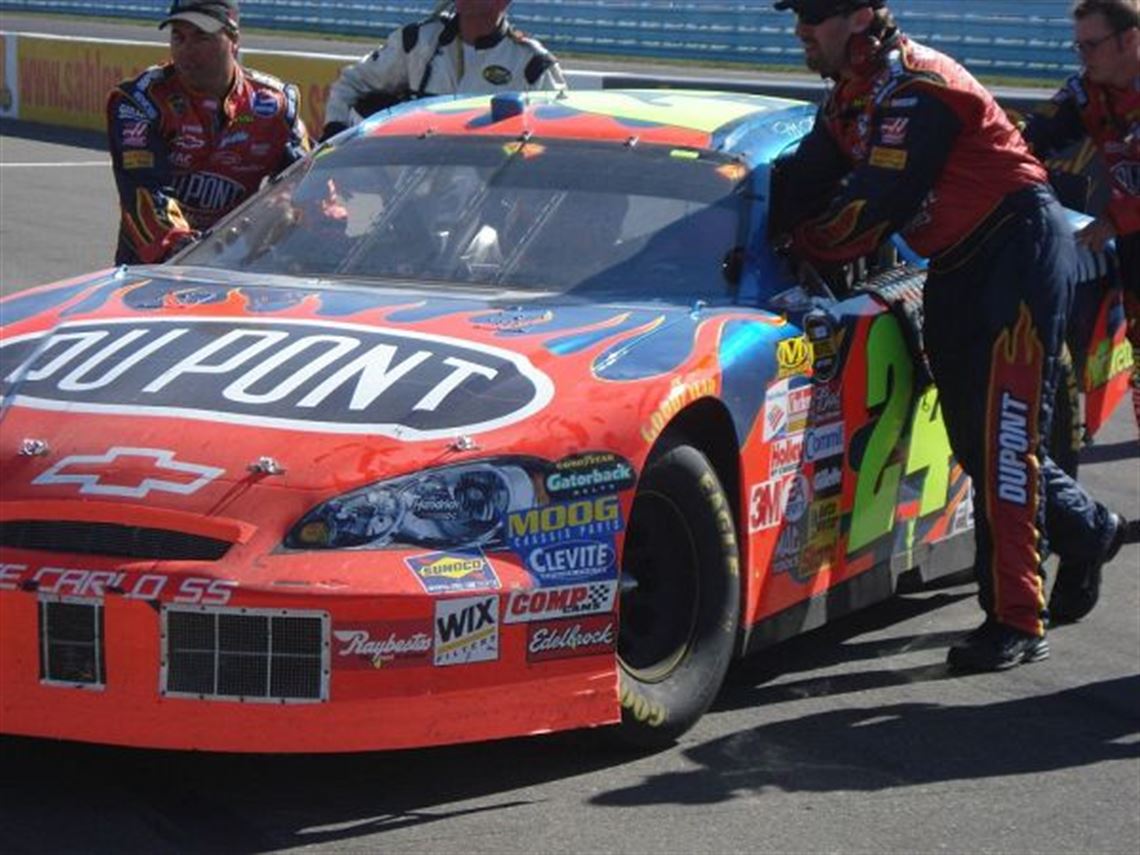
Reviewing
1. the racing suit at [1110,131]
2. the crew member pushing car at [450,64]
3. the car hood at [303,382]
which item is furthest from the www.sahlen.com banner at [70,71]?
the car hood at [303,382]

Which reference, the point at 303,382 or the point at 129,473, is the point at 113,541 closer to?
the point at 129,473

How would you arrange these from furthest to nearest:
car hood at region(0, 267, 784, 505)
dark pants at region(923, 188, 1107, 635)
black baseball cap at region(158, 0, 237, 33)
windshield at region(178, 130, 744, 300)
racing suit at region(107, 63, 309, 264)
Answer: racing suit at region(107, 63, 309, 264) < black baseball cap at region(158, 0, 237, 33) < dark pants at region(923, 188, 1107, 635) < windshield at region(178, 130, 744, 300) < car hood at region(0, 267, 784, 505)

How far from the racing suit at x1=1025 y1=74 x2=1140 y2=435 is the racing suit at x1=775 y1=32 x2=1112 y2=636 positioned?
1727 mm

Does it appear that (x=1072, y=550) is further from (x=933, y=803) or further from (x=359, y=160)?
(x=359, y=160)

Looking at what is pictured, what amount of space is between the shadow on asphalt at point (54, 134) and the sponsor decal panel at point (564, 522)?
1876cm

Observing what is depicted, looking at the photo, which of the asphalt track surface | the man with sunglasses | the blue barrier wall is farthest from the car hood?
Result: the blue barrier wall

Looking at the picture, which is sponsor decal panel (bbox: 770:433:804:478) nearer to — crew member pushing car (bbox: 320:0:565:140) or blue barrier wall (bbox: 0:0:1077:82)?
crew member pushing car (bbox: 320:0:565:140)

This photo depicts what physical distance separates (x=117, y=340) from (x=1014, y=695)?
2429 mm

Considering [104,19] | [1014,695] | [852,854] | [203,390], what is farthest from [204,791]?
[104,19]

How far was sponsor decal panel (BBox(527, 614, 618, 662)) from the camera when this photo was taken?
4543mm

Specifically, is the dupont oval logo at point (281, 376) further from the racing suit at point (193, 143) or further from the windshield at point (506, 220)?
the racing suit at point (193, 143)

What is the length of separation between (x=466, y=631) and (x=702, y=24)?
109ft

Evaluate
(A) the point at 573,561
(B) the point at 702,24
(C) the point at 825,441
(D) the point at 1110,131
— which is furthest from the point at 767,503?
(B) the point at 702,24

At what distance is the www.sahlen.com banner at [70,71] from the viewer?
973 inches
